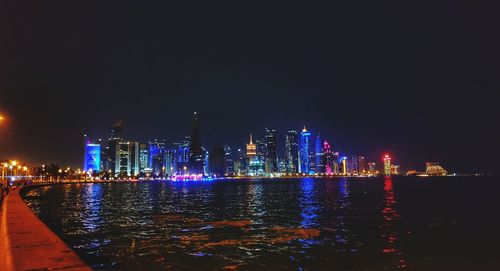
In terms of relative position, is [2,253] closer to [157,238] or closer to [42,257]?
[42,257]

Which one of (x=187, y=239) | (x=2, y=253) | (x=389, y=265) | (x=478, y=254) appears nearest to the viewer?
(x=2, y=253)

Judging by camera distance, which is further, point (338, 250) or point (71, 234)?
point (71, 234)

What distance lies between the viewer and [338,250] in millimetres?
19484

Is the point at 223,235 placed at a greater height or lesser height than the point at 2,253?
lesser

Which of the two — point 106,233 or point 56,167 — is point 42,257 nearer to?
point 106,233

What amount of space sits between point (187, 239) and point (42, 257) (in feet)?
47.2

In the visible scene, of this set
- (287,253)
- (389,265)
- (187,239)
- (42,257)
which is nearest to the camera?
(42,257)

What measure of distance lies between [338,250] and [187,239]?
7.88 m

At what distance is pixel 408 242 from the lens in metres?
22.6

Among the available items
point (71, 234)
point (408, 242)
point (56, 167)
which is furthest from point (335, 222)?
point (56, 167)

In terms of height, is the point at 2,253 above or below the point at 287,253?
above

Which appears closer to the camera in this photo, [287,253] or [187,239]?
[287,253]

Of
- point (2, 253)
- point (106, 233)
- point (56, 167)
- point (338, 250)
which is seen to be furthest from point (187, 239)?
point (56, 167)

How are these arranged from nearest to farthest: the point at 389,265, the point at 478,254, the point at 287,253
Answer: the point at 389,265 → the point at 287,253 → the point at 478,254
